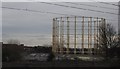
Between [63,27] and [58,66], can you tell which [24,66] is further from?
[63,27]

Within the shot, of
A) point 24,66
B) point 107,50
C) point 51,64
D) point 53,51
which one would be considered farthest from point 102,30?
point 24,66

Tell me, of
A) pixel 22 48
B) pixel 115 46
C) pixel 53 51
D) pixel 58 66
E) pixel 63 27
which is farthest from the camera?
pixel 63 27

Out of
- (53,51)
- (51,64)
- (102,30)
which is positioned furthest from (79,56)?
(51,64)

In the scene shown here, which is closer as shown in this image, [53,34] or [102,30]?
[102,30]

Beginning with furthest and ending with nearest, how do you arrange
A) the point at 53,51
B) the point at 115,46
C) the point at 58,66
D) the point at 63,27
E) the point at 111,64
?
the point at 63,27, the point at 53,51, the point at 115,46, the point at 58,66, the point at 111,64

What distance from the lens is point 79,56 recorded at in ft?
163

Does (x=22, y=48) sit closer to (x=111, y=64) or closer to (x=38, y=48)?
(x=38, y=48)

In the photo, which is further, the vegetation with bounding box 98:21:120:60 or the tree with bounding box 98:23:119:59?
the tree with bounding box 98:23:119:59

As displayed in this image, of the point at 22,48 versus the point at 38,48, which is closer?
the point at 22,48

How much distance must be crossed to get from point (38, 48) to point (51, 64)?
16755 mm

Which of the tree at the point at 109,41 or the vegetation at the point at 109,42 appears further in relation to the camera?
the tree at the point at 109,41

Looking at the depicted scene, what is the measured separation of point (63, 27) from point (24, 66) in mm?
21947

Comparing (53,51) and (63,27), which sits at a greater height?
(63,27)

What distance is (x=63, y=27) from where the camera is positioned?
169 ft
